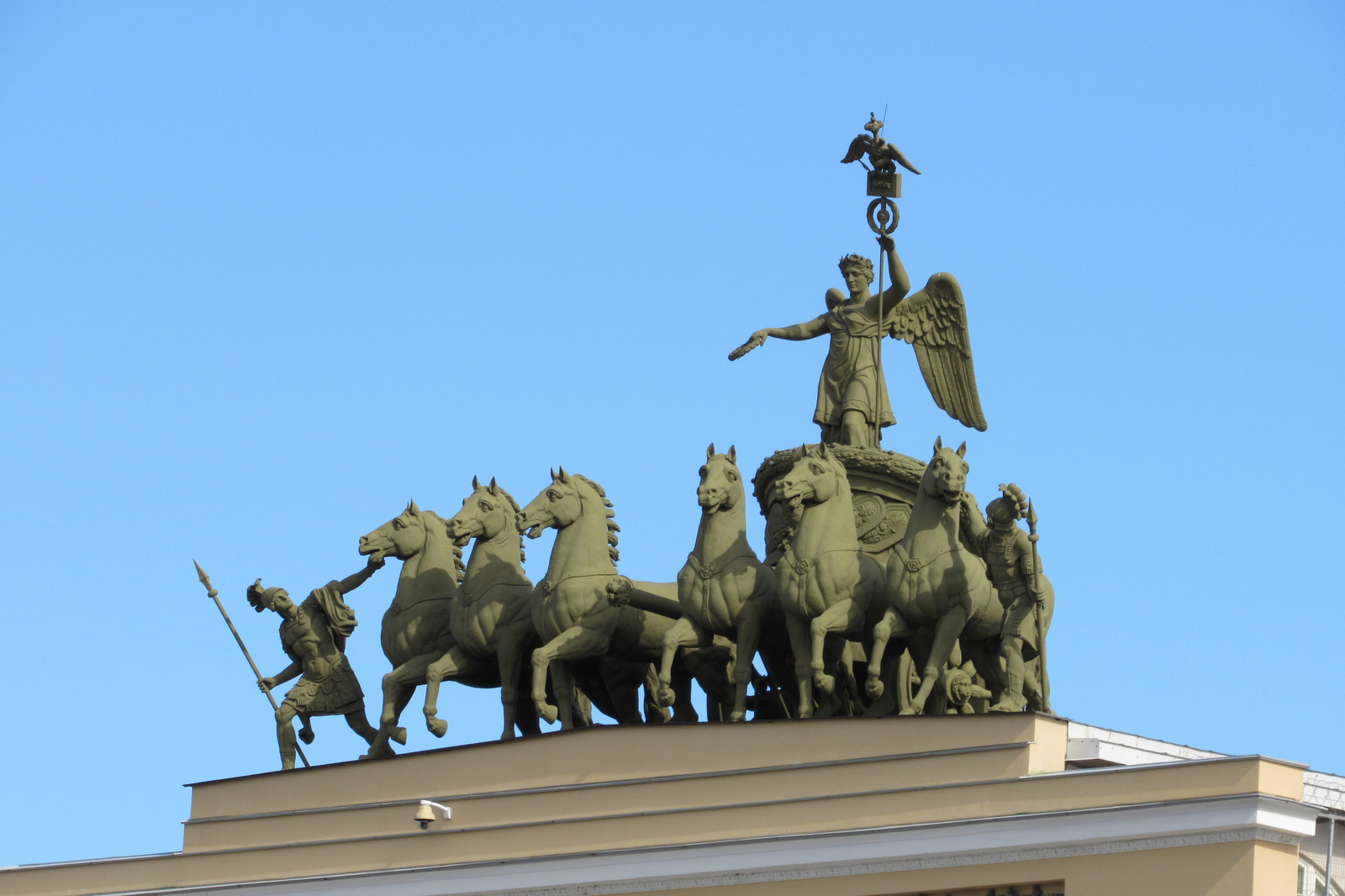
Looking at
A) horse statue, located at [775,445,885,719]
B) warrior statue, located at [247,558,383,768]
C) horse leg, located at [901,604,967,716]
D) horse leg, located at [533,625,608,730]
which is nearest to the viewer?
horse leg, located at [901,604,967,716]

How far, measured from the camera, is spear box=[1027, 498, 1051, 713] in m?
25.1

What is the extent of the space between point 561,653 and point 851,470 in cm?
311

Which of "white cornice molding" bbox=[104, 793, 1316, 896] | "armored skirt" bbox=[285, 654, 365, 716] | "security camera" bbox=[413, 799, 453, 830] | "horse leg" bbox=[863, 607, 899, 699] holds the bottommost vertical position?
"white cornice molding" bbox=[104, 793, 1316, 896]

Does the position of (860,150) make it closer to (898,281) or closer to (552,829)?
(898,281)

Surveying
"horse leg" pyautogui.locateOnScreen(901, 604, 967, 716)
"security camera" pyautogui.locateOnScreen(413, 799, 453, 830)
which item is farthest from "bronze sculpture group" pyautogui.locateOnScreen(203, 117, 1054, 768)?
"security camera" pyautogui.locateOnScreen(413, 799, 453, 830)

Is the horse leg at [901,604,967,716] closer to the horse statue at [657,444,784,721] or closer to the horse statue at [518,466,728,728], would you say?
the horse statue at [657,444,784,721]

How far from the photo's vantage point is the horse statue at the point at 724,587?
1019 inches

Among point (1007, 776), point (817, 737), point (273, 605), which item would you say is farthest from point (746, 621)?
point (273, 605)

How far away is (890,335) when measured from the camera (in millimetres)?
29016

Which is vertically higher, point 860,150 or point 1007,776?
point 860,150

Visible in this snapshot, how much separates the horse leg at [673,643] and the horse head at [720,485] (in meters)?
0.94

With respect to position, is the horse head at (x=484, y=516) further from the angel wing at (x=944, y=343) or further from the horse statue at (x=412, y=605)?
the angel wing at (x=944, y=343)

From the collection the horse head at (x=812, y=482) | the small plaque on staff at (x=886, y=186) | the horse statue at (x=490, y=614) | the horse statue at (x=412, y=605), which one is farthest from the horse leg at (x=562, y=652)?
the small plaque on staff at (x=886, y=186)

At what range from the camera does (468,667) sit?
27578mm
